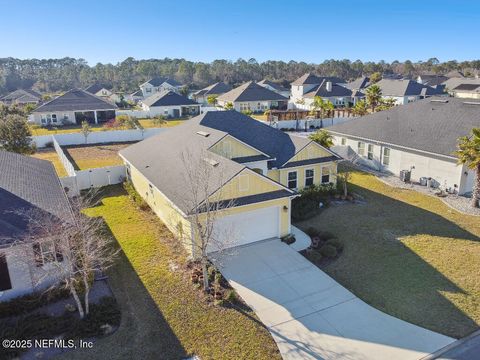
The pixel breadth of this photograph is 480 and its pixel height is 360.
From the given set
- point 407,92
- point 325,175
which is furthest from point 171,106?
point 325,175

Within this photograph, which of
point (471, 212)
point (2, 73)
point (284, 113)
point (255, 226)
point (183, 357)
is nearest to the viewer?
point (183, 357)

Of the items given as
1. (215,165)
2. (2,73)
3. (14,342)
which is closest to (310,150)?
(215,165)

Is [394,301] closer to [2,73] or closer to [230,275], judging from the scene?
[230,275]

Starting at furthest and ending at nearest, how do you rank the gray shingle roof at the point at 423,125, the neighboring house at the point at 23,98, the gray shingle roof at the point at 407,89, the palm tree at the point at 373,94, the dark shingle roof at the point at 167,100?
the neighboring house at the point at 23,98 < the gray shingle roof at the point at 407,89 < the dark shingle roof at the point at 167,100 < the palm tree at the point at 373,94 < the gray shingle roof at the point at 423,125

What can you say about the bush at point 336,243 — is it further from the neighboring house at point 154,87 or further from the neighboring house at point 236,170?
the neighboring house at point 154,87

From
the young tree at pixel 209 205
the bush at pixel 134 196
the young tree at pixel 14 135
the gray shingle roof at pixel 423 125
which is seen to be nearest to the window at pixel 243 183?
the young tree at pixel 209 205

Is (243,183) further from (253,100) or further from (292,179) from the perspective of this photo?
(253,100)
